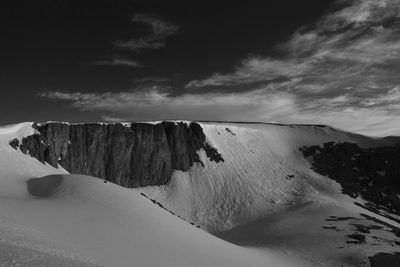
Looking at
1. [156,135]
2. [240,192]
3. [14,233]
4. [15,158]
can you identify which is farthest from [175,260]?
[156,135]

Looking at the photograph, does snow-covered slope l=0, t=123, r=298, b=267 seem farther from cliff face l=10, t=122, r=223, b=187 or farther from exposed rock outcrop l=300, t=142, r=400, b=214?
exposed rock outcrop l=300, t=142, r=400, b=214

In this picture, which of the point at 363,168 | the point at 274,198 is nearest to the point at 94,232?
the point at 274,198

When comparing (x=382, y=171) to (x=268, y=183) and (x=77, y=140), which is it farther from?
(x=77, y=140)

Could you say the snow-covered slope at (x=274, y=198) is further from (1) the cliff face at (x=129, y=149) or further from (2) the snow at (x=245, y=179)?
(1) the cliff face at (x=129, y=149)

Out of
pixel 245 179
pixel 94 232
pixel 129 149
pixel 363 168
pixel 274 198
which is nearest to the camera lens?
pixel 94 232

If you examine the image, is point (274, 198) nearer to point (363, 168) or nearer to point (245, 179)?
point (245, 179)

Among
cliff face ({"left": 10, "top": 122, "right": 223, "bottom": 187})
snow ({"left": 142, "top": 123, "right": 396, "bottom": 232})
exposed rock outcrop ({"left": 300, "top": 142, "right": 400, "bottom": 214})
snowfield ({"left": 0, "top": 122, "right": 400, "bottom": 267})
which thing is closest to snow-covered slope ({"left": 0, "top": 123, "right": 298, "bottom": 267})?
snowfield ({"left": 0, "top": 122, "right": 400, "bottom": 267})

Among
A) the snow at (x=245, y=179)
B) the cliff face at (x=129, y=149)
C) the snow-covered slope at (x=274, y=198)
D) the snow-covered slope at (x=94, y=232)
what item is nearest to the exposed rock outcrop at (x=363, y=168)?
the snow-covered slope at (x=274, y=198)
